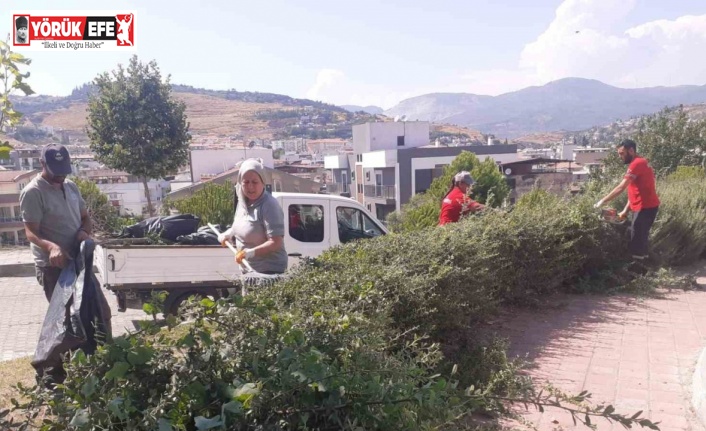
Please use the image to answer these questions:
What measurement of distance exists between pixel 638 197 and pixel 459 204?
2174mm

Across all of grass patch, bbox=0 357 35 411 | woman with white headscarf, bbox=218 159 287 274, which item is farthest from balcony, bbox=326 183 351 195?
woman with white headscarf, bbox=218 159 287 274

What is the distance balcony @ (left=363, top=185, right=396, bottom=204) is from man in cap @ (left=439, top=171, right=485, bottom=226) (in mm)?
45782

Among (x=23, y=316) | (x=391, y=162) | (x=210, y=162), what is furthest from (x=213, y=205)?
(x=210, y=162)

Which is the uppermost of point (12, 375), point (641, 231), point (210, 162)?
point (210, 162)

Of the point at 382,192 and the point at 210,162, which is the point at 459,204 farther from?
the point at 210,162

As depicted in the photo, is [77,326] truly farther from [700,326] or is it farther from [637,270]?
[637,270]

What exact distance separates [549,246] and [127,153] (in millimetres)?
16666

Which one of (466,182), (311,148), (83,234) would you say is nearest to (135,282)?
(83,234)

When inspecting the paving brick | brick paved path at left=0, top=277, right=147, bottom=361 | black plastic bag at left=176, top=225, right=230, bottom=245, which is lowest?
brick paved path at left=0, top=277, right=147, bottom=361

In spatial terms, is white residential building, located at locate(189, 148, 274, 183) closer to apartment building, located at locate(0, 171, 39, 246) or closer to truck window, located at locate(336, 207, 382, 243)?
apartment building, located at locate(0, 171, 39, 246)

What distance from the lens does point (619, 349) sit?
4.26m

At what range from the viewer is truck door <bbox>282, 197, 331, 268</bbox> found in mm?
7957

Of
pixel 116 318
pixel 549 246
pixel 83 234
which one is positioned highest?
pixel 83 234

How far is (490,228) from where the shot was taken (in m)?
4.80
